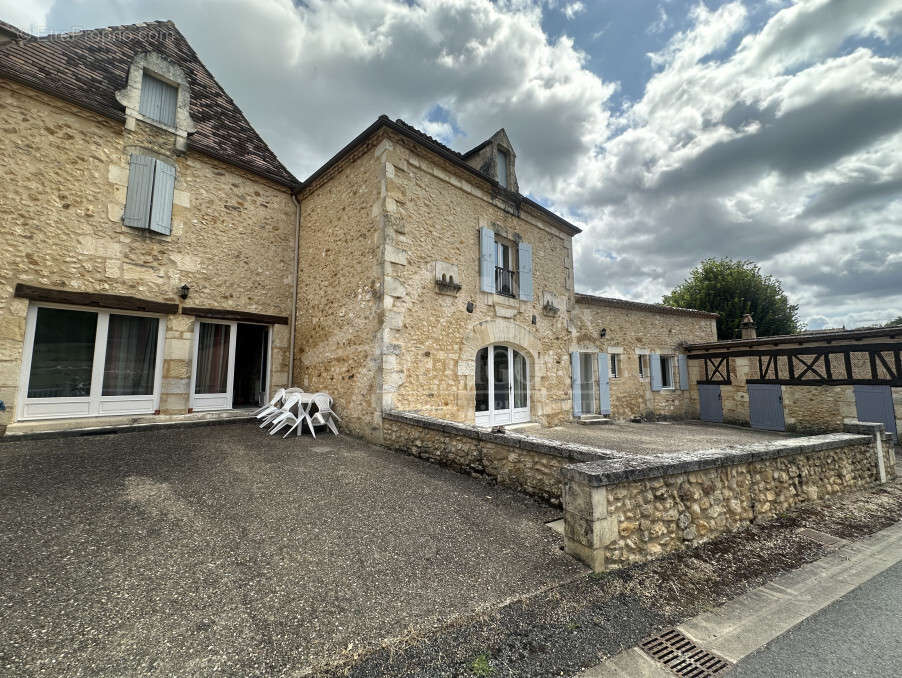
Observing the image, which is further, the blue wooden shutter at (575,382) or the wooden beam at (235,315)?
the blue wooden shutter at (575,382)

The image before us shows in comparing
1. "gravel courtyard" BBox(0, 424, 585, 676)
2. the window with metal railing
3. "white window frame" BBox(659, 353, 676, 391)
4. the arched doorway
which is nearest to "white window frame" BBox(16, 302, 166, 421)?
"gravel courtyard" BBox(0, 424, 585, 676)

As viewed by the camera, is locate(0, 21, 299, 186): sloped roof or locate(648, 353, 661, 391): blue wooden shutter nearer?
locate(0, 21, 299, 186): sloped roof

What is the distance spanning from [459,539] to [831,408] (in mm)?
11310

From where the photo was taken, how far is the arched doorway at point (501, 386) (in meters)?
7.11

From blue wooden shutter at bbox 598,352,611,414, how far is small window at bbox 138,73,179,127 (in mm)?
11164

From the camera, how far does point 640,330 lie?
1098 cm

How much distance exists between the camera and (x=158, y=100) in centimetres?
640

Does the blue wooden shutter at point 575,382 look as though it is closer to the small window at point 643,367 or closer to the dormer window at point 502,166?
the small window at point 643,367

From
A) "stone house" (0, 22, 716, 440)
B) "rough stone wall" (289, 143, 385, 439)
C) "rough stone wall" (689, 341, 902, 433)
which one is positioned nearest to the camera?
"stone house" (0, 22, 716, 440)

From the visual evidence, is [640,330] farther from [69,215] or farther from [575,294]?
[69,215]

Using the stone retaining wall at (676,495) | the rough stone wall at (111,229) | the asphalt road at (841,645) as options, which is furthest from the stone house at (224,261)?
the asphalt road at (841,645)

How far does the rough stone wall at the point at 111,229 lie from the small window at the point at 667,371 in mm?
11394

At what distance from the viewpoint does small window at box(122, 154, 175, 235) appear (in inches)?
228

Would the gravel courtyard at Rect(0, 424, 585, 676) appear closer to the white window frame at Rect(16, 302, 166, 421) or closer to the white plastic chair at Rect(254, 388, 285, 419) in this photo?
the white window frame at Rect(16, 302, 166, 421)
